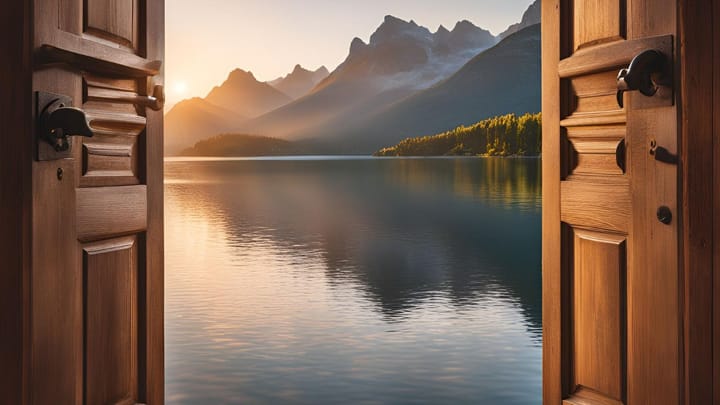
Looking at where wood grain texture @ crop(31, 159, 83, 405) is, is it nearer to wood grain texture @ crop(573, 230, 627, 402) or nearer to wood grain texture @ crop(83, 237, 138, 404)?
wood grain texture @ crop(83, 237, 138, 404)

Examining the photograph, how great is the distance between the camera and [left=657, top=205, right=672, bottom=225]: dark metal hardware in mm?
2443

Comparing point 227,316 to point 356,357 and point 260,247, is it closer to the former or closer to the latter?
point 356,357

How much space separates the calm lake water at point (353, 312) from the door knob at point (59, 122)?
2.73 meters

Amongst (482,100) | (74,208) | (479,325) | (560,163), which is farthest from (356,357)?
(482,100)

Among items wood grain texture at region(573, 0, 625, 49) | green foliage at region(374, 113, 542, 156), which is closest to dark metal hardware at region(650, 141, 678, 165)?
wood grain texture at region(573, 0, 625, 49)

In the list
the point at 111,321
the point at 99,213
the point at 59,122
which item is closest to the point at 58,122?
the point at 59,122

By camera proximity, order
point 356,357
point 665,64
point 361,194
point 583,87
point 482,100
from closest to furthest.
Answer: point 665,64 < point 583,87 < point 356,357 < point 361,194 < point 482,100

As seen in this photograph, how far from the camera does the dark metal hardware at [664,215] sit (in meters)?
2.44

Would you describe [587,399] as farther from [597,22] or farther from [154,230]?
[154,230]

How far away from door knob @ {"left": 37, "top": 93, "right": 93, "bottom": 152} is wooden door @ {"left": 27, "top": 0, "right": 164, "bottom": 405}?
2 cm

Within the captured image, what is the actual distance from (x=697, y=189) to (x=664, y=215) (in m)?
0.14

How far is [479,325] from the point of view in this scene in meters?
7.64

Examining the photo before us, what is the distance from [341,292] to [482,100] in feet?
A: 553

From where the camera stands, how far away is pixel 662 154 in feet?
8.06
